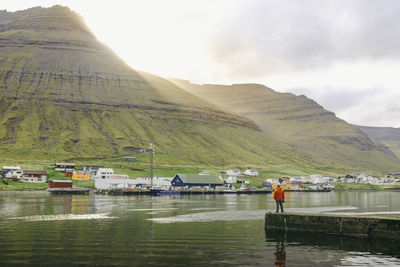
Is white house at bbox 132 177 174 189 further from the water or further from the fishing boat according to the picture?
the water

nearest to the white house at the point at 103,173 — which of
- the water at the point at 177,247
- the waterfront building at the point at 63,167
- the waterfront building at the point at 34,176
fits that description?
the waterfront building at the point at 63,167

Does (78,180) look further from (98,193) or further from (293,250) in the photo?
(293,250)

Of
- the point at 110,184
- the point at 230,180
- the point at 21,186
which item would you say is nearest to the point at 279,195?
the point at 21,186

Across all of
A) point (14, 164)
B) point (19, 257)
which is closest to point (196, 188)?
point (14, 164)

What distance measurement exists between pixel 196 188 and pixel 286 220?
118711 millimetres

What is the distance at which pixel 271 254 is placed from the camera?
26859mm

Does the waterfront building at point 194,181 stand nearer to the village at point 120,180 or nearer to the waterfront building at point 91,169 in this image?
the village at point 120,180

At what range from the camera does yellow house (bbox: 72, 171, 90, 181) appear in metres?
163

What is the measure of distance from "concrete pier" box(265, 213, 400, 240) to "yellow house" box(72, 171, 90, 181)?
5380 inches

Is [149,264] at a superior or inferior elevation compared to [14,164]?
inferior

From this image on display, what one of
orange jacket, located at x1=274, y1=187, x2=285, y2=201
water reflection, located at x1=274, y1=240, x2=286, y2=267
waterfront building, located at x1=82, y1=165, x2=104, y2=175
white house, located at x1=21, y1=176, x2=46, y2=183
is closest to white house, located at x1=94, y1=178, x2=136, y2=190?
white house, located at x1=21, y1=176, x2=46, y2=183

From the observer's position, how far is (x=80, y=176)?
166125mm

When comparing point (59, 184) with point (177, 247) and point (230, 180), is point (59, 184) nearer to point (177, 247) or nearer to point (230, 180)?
point (230, 180)

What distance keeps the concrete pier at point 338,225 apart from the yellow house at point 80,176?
448 ft
